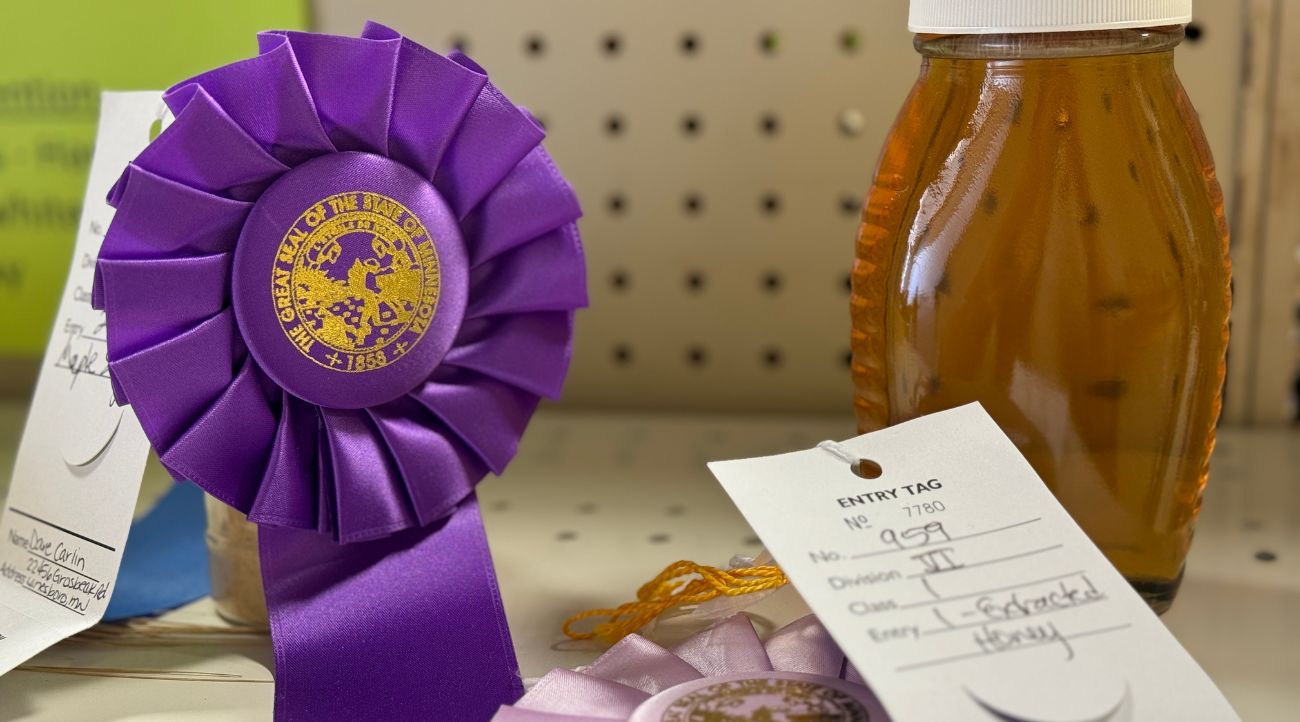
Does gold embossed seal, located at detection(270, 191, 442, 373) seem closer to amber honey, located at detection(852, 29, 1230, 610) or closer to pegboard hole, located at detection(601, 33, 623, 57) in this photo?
amber honey, located at detection(852, 29, 1230, 610)


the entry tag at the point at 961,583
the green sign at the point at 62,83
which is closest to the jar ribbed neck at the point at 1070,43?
the entry tag at the point at 961,583

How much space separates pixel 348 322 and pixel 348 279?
18 mm

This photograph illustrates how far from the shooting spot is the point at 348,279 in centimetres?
52

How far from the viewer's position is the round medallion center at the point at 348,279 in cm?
52

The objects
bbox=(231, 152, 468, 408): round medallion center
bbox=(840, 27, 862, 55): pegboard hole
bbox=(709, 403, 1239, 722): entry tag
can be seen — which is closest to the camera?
bbox=(709, 403, 1239, 722): entry tag

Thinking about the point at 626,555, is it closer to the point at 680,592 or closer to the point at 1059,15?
the point at 680,592

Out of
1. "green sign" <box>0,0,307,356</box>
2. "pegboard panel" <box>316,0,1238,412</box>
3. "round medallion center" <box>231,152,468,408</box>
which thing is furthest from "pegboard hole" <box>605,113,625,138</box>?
"round medallion center" <box>231,152,468,408</box>

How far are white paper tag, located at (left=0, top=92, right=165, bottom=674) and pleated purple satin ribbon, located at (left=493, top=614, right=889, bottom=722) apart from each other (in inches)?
8.4

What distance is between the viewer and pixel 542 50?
2.70 ft

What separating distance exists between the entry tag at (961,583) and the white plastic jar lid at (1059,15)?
5.8 inches

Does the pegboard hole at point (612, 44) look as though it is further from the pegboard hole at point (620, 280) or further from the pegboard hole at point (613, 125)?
the pegboard hole at point (620, 280)

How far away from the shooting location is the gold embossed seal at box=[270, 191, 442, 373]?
1.70ft

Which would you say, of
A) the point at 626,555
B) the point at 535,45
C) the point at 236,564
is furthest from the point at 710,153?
the point at 236,564

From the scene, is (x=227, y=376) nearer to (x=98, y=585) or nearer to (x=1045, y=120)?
(x=98, y=585)
